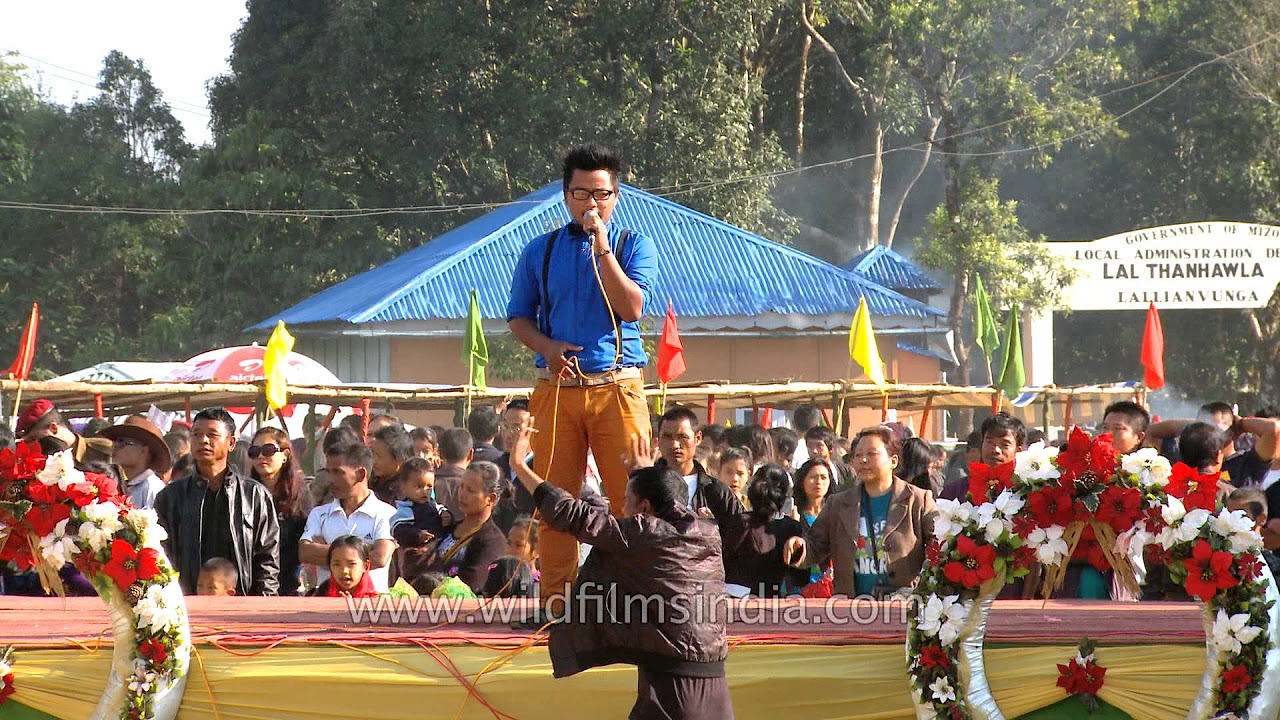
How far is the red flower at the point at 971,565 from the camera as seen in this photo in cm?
510

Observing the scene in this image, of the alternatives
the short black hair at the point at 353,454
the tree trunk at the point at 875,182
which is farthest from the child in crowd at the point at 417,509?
the tree trunk at the point at 875,182

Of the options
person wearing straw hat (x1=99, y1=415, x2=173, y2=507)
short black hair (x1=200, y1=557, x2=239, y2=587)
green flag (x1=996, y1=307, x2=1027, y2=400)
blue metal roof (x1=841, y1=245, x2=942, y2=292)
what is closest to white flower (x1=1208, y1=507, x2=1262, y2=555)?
short black hair (x1=200, y1=557, x2=239, y2=587)

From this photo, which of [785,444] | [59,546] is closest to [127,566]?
[59,546]

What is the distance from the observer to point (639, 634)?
480 cm

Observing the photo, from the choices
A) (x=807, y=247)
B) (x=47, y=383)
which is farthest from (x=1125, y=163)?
(x=47, y=383)

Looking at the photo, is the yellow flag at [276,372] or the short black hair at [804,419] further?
the short black hair at [804,419]

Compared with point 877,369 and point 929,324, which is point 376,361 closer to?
point 929,324

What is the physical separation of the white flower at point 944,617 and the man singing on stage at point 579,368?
1.24m

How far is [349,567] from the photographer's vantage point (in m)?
6.86

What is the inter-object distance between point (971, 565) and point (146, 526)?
9.71 ft

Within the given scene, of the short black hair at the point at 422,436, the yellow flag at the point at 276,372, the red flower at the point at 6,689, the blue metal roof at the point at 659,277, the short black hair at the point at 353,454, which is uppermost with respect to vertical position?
the blue metal roof at the point at 659,277

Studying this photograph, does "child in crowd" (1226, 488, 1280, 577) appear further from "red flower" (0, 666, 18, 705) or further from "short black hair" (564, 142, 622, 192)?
"red flower" (0, 666, 18, 705)

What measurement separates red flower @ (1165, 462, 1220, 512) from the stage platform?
1.70 ft

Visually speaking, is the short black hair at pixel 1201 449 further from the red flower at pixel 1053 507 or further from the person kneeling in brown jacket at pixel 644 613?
the person kneeling in brown jacket at pixel 644 613
